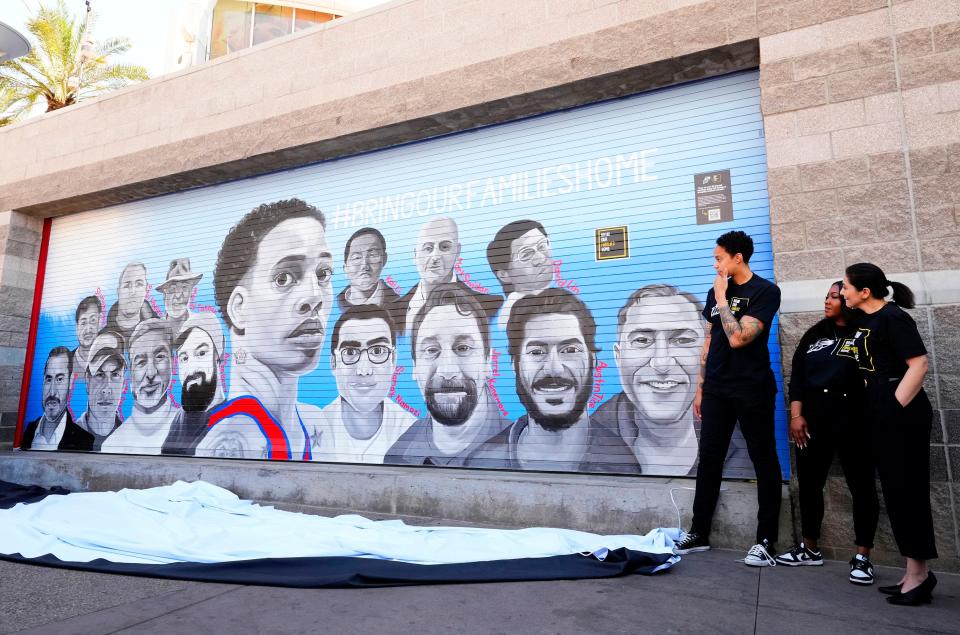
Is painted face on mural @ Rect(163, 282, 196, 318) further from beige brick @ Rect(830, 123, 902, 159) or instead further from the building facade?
beige brick @ Rect(830, 123, 902, 159)

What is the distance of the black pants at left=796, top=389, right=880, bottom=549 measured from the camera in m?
3.66

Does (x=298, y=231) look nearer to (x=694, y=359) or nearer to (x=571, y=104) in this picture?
(x=571, y=104)

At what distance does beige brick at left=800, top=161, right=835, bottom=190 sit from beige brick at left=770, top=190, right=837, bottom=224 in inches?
1.8

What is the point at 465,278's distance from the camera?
6.19 m

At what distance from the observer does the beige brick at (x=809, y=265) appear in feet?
14.4

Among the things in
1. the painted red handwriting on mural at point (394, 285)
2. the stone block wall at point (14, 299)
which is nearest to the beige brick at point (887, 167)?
the painted red handwriting on mural at point (394, 285)

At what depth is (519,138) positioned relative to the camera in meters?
6.23

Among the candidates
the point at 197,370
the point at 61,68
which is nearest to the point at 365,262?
the point at 197,370

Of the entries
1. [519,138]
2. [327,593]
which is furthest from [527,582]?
[519,138]

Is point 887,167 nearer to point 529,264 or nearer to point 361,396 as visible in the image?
point 529,264

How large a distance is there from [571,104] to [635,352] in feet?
8.31

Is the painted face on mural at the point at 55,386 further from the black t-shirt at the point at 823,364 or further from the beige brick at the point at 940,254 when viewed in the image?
the beige brick at the point at 940,254

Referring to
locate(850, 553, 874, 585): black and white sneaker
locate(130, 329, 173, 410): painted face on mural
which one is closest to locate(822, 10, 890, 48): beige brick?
locate(850, 553, 874, 585): black and white sneaker

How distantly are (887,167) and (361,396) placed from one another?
5077mm
